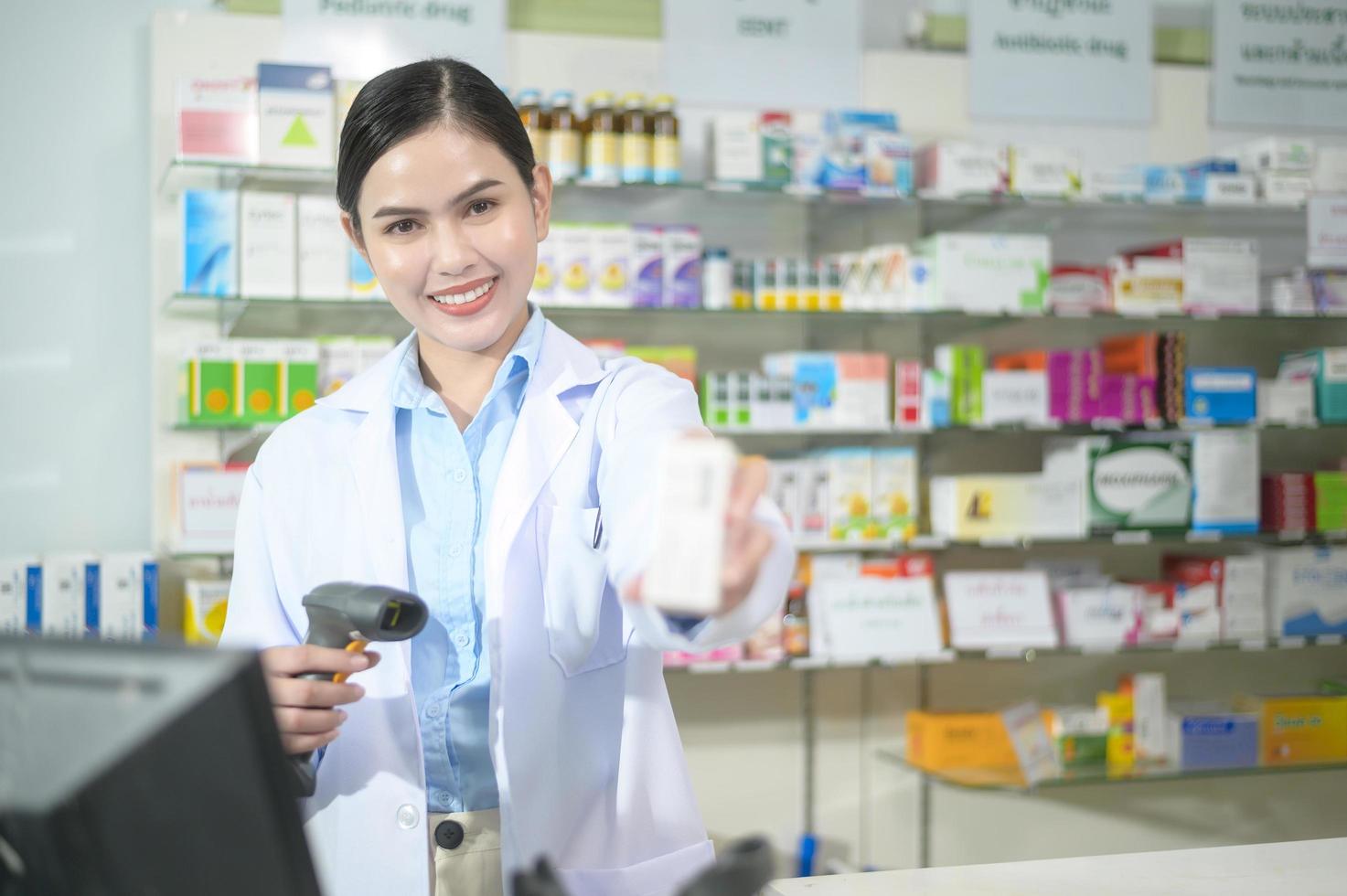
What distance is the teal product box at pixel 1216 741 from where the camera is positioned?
410cm

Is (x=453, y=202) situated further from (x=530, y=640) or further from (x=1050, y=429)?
(x=1050, y=429)

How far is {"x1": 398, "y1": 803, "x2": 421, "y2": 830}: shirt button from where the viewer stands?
1.58m

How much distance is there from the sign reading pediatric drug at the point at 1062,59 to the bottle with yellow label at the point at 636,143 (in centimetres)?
137

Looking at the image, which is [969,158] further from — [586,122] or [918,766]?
[918,766]

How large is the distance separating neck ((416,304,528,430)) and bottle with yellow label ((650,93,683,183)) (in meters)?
2.05

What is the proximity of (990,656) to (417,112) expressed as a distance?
2940 mm

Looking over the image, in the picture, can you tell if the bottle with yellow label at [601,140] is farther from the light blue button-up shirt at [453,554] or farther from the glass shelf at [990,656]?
the light blue button-up shirt at [453,554]

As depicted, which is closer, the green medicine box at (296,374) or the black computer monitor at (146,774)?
the black computer monitor at (146,774)

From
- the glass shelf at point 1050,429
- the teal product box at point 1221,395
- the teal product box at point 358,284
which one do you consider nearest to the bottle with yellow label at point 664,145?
the glass shelf at point 1050,429

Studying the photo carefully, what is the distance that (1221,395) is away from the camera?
4.11 meters

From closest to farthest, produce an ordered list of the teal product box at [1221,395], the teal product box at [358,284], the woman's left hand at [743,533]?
the woman's left hand at [743,533], the teal product box at [358,284], the teal product box at [1221,395]

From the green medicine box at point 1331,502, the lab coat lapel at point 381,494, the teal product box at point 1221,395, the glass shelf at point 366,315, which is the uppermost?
the glass shelf at point 366,315

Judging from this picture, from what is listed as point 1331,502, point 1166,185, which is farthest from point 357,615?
point 1331,502

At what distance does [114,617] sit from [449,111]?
96.6 inches
